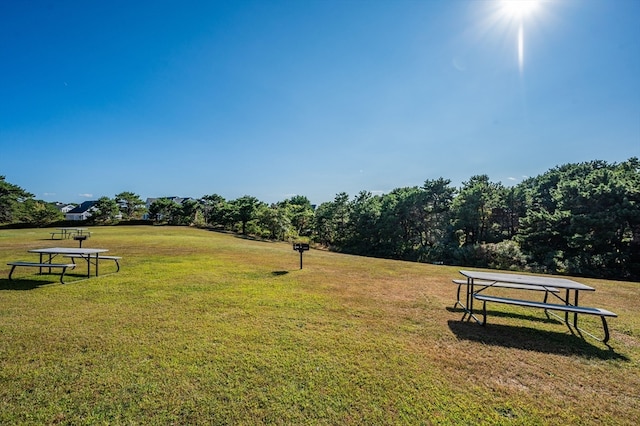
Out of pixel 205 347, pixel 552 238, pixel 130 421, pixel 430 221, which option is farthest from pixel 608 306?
pixel 430 221

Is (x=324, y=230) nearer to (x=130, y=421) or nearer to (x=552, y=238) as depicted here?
(x=552, y=238)

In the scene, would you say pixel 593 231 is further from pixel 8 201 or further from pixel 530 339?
pixel 8 201

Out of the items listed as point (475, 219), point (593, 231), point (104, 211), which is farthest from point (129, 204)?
point (593, 231)

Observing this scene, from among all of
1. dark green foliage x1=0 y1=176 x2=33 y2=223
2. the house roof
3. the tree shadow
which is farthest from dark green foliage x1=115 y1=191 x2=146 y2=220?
the tree shadow

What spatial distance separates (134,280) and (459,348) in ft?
27.4

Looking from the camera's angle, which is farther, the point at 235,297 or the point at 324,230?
the point at 324,230

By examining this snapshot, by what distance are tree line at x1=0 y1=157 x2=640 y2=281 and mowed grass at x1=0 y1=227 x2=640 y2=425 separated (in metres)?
13.5

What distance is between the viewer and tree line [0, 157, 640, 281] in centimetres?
1586

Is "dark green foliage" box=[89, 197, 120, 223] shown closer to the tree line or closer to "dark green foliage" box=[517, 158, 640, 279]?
the tree line

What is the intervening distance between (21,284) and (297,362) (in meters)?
8.38

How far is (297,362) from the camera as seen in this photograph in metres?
3.47

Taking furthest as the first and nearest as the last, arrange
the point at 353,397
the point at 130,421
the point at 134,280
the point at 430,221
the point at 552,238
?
1. the point at 430,221
2. the point at 552,238
3. the point at 134,280
4. the point at 353,397
5. the point at 130,421

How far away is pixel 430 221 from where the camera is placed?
31.0 metres

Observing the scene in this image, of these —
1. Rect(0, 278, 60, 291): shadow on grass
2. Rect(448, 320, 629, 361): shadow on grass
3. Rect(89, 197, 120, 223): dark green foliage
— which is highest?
Rect(89, 197, 120, 223): dark green foliage
